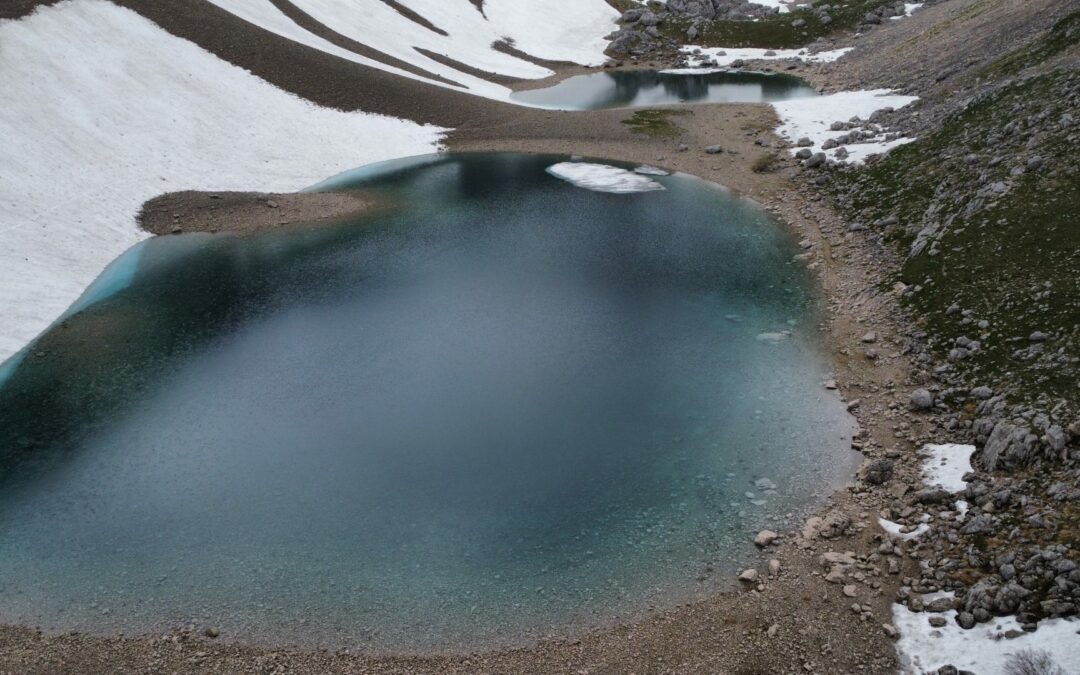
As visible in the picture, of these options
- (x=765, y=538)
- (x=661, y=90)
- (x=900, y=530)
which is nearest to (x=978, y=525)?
(x=900, y=530)

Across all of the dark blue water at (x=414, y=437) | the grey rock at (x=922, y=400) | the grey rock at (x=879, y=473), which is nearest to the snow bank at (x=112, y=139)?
the dark blue water at (x=414, y=437)

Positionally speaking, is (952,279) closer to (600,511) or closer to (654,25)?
(600,511)

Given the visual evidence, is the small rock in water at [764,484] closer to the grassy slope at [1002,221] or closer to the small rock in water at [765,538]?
the small rock in water at [765,538]

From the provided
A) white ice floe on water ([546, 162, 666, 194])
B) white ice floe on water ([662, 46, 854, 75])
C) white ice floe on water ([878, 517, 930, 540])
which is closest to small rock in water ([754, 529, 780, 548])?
white ice floe on water ([878, 517, 930, 540])

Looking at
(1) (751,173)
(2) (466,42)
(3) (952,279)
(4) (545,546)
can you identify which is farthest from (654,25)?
(4) (545,546)

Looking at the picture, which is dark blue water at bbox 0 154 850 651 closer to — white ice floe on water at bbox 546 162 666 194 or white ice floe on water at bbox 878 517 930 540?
white ice floe on water at bbox 878 517 930 540
